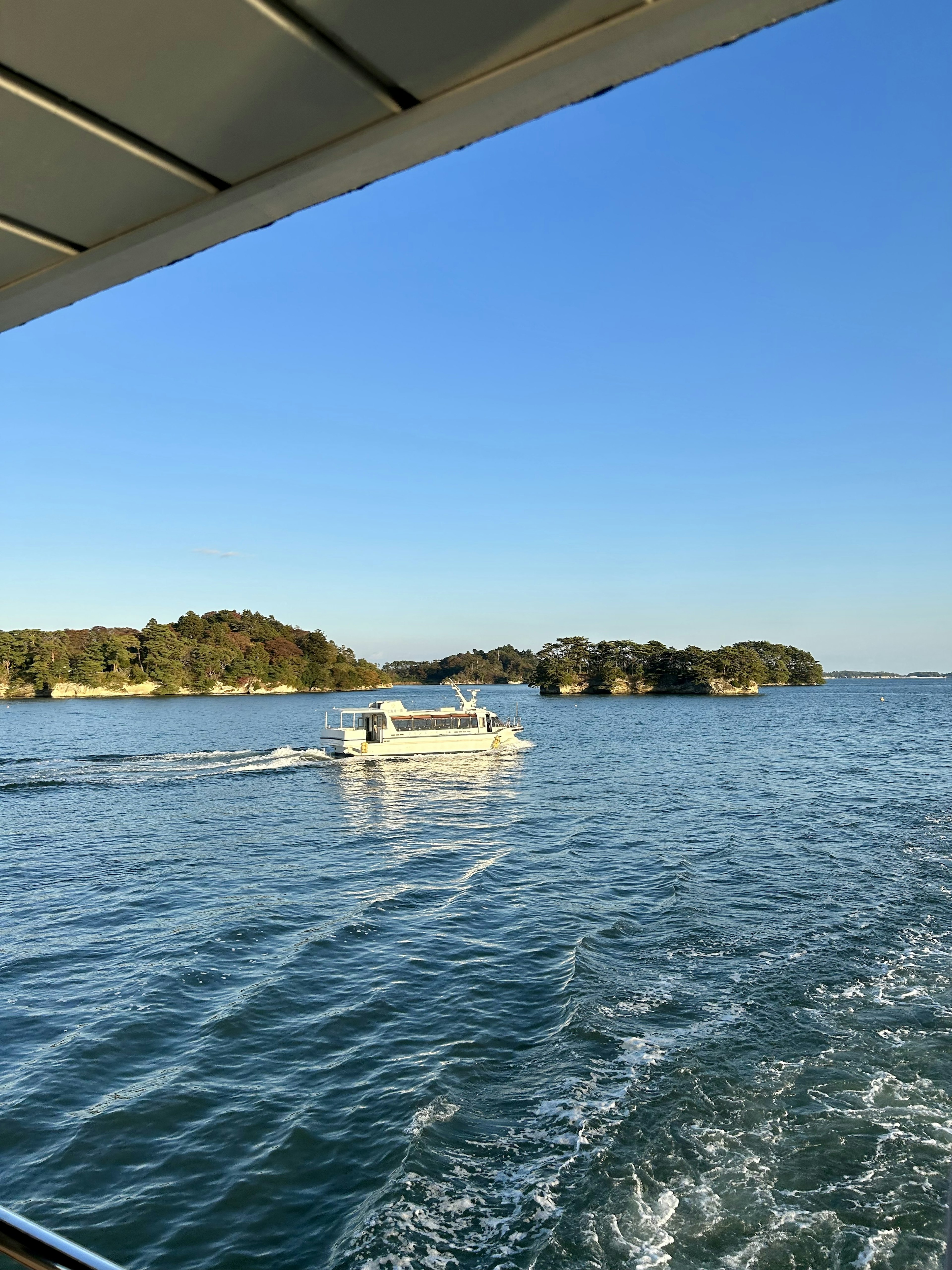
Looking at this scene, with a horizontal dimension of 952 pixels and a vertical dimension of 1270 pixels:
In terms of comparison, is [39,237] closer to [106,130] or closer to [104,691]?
[106,130]

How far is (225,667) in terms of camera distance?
514 ft

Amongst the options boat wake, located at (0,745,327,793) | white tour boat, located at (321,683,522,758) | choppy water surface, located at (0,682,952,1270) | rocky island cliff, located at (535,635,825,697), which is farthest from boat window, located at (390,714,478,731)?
rocky island cliff, located at (535,635,825,697)

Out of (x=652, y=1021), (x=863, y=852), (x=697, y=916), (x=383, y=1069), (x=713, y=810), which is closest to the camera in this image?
(x=383, y=1069)

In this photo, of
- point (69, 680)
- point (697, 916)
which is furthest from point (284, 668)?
point (697, 916)

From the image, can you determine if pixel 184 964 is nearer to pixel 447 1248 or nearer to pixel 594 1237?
pixel 447 1248

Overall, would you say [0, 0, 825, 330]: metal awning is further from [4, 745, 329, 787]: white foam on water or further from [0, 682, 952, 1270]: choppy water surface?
[4, 745, 329, 787]: white foam on water

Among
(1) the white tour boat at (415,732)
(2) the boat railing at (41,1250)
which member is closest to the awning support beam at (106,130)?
(2) the boat railing at (41,1250)

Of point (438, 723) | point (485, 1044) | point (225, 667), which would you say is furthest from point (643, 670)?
point (485, 1044)

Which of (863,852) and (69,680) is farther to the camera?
(69,680)

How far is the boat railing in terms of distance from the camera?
1.41m

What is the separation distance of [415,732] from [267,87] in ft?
135

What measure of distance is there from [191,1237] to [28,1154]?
2416 millimetres

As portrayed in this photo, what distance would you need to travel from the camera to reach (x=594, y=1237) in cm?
625

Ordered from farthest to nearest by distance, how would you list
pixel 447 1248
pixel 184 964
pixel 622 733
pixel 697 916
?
pixel 622 733 → pixel 697 916 → pixel 184 964 → pixel 447 1248
